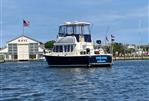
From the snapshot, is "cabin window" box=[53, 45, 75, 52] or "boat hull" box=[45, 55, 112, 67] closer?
"boat hull" box=[45, 55, 112, 67]

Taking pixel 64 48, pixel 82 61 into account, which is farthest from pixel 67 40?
pixel 82 61

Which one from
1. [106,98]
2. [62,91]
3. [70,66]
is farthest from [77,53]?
[106,98]

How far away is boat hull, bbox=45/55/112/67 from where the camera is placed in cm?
8769

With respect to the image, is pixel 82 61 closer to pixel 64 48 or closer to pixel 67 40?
pixel 64 48

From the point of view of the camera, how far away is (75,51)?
300 ft

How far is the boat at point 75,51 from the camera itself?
88.2 m

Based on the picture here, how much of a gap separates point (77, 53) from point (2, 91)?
52267 millimetres

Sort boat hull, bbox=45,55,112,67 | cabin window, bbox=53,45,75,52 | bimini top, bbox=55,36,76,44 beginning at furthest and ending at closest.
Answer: bimini top, bbox=55,36,76,44 → cabin window, bbox=53,45,75,52 → boat hull, bbox=45,55,112,67

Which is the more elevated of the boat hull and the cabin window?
the cabin window

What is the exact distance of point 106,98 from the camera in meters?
33.2

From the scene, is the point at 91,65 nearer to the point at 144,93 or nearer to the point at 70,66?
the point at 70,66

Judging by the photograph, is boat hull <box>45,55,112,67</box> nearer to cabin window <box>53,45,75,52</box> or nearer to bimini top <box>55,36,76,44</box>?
cabin window <box>53,45,75,52</box>

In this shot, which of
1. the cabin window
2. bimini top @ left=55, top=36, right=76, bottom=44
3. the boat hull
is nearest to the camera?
the boat hull

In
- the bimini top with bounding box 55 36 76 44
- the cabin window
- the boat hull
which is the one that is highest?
the bimini top with bounding box 55 36 76 44
